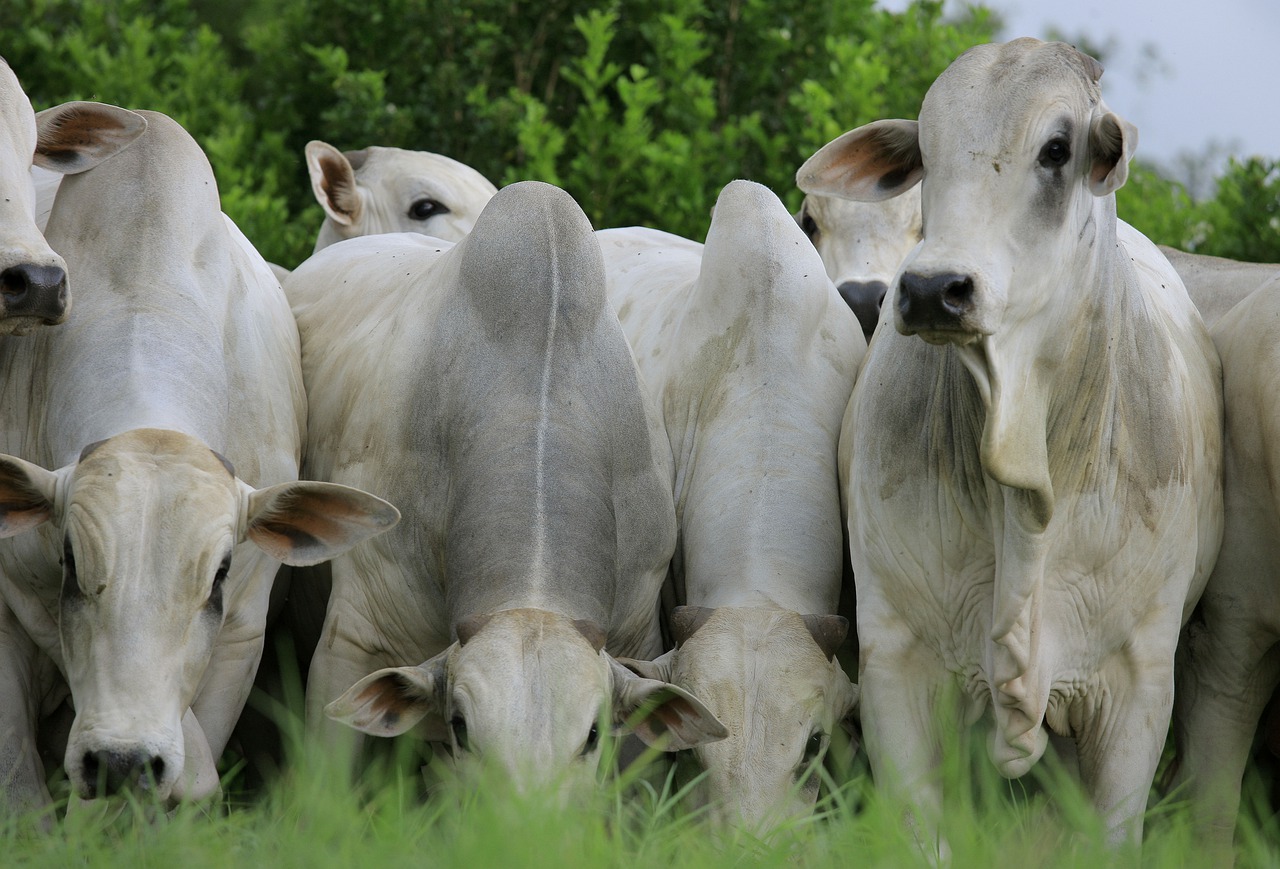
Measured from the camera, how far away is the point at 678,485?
5.35 meters

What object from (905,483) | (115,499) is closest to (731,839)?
(905,483)

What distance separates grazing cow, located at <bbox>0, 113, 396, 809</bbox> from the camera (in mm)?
4105

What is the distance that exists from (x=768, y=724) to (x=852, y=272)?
2066 millimetres

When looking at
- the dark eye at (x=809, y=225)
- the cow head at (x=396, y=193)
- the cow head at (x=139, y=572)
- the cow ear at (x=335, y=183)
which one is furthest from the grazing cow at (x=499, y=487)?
the cow ear at (x=335, y=183)

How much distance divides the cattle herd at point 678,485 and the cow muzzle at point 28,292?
0.01 m

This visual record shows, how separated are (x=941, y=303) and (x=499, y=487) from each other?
1.43 meters

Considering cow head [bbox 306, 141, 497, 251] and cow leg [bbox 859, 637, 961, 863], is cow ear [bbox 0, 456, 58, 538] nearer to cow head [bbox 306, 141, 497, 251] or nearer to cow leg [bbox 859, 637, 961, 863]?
cow leg [bbox 859, 637, 961, 863]

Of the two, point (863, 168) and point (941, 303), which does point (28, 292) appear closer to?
point (863, 168)

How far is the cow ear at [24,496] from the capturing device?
4.31 metres

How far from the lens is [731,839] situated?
3926 mm

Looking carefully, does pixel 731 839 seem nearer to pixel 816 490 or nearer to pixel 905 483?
→ pixel 905 483

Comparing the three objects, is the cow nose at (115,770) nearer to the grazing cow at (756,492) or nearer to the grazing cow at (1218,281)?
the grazing cow at (756,492)

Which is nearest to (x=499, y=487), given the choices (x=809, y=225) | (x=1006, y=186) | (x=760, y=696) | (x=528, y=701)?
A: (x=528, y=701)

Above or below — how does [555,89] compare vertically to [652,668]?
above
